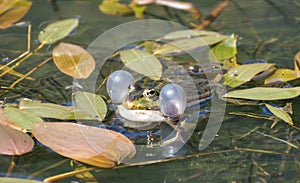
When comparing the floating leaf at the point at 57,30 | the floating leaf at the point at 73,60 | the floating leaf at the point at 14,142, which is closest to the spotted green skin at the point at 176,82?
the floating leaf at the point at 73,60

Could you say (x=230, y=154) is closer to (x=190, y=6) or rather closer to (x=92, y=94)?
(x=92, y=94)

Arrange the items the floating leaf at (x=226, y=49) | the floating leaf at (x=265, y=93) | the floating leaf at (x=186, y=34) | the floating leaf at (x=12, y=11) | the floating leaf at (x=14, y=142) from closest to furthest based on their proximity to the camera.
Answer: the floating leaf at (x=14, y=142) < the floating leaf at (x=265, y=93) < the floating leaf at (x=226, y=49) < the floating leaf at (x=186, y=34) < the floating leaf at (x=12, y=11)

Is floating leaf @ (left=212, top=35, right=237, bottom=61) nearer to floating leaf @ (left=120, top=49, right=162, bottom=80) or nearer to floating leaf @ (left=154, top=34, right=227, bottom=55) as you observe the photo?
floating leaf @ (left=154, top=34, right=227, bottom=55)

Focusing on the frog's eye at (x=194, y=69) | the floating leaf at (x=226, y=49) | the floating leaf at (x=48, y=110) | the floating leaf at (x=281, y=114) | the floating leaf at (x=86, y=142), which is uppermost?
the floating leaf at (x=226, y=49)

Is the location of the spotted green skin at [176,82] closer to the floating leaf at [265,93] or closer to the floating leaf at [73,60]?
the floating leaf at [265,93]

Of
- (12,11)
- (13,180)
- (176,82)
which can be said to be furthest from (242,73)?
(12,11)

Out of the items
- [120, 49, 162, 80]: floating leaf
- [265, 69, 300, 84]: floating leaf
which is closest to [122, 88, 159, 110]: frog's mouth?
[120, 49, 162, 80]: floating leaf
